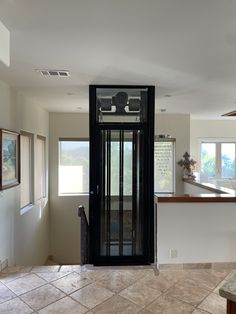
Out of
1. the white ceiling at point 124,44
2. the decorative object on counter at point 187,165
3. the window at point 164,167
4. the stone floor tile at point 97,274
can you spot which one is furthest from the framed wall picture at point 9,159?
the decorative object on counter at point 187,165

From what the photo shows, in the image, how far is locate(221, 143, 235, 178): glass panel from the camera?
767cm

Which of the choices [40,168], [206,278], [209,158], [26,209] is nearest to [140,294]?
[206,278]

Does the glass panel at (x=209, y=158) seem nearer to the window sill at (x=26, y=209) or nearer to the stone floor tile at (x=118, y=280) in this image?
the window sill at (x=26, y=209)

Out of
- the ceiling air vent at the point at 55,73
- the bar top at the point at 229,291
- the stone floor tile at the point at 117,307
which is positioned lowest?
the stone floor tile at the point at 117,307

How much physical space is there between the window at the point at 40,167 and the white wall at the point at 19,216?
0.19 meters

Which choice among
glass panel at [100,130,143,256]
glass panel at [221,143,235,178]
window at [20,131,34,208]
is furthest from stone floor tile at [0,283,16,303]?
glass panel at [221,143,235,178]

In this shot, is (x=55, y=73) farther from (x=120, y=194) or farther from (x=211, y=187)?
(x=211, y=187)

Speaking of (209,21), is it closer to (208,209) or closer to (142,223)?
(208,209)

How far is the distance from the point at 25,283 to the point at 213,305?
2048mm

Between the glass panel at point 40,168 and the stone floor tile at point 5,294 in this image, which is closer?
the stone floor tile at point 5,294

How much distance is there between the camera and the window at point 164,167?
6.46 meters

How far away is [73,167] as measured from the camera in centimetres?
643

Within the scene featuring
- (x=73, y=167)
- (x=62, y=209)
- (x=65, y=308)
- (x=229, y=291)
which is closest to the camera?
(x=229, y=291)

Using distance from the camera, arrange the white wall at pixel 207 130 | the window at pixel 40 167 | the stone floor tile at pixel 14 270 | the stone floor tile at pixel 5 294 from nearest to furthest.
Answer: the stone floor tile at pixel 5 294, the stone floor tile at pixel 14 270, the window at pixel 40 167, the white wall at pixel 207 130
